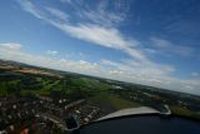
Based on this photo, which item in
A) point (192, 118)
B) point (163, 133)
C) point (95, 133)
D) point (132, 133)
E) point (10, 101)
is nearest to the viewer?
point (95, 133)

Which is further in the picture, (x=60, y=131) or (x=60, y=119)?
(x=60, y=119)

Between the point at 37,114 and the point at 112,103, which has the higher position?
the point at 112,103

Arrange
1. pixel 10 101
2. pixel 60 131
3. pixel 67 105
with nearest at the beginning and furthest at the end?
pixel 60 131 → pixel 10 101 → pixel 67 105

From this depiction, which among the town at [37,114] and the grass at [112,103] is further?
the grass at [112,103]

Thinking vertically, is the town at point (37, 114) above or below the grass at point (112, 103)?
below

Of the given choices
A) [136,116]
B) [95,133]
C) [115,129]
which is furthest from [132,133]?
[136,116]

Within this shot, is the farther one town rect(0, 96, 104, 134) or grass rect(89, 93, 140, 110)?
grass rect(89, 93, 140, 110)

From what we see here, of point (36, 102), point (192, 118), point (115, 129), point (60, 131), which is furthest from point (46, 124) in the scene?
point (192, 118)

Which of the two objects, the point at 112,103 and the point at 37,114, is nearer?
the point at 37,114

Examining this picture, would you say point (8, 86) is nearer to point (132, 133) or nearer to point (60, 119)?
point (60, 119)

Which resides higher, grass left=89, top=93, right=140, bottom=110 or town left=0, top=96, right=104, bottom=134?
grass left=89, top=93, right=140, bottom=110

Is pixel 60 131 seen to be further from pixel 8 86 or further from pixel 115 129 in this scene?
pixel 8 86
